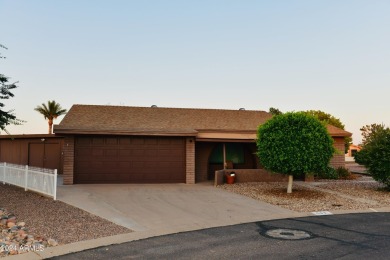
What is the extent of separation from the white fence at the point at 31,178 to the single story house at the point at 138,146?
7.39 feet

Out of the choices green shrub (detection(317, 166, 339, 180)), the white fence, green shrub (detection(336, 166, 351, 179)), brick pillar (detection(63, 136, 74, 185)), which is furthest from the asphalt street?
green shrub (detection(336, 166, 351, 179))

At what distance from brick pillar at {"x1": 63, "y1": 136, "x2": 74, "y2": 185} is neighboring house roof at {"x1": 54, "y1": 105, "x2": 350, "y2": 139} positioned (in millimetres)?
817

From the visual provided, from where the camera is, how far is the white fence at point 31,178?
1287 cm

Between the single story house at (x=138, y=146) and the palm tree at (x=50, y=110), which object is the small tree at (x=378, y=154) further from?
the palm tree at (x=50, y=110)

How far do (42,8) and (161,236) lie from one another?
14.1m

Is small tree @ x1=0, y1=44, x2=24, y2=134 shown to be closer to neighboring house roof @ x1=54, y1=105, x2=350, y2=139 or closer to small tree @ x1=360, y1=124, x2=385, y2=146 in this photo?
neighboring house roof @ x1=54, y1=105, x2=350, y2=139

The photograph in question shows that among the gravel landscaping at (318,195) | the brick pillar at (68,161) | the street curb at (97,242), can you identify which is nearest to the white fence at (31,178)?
the brick pillar at (68,161)

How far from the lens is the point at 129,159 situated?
18047 mm

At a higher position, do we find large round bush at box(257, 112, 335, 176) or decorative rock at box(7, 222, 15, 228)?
large round bush at box(257, 112, 335, 176)

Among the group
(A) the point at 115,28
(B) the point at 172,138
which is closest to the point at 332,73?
(B) the point at 172,138

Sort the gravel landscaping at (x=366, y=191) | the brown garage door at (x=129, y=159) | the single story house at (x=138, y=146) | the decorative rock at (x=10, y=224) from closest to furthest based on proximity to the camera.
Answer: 1. the decorative rock at (x=10, y=224)
2. the gravel landscaping at (x=366, y=191)
3. the single story house at (x=138, y=146)
4. the brown garage door at (x=129, y=159)

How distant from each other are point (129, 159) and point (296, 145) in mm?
8943

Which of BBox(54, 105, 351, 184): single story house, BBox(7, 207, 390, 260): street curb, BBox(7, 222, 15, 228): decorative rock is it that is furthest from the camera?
BBox(54, 105, 351, 184): single story house

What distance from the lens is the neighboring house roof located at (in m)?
17.7
